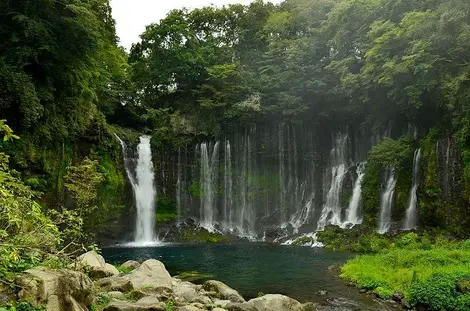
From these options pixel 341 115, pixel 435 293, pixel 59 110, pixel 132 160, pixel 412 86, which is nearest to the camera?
pixel 435 293

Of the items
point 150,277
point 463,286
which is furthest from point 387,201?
point 150,277

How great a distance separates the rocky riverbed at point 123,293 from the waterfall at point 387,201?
19213 mm

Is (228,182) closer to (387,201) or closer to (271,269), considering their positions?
(387,201)

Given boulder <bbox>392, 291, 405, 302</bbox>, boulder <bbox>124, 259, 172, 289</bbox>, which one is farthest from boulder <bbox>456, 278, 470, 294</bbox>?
boulder <bbox>124, 259, 172, 289</bbox>

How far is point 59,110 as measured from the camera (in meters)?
23.8

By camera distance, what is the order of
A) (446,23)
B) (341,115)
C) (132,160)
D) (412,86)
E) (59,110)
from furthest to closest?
(341,115) < (132,160) < (412,86) < (59,110) < (446,23)

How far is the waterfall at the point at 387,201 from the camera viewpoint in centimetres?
2719

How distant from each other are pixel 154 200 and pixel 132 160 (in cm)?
400

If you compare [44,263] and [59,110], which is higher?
[59,110]

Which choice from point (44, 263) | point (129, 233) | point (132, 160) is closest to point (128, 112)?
point (132, 160)

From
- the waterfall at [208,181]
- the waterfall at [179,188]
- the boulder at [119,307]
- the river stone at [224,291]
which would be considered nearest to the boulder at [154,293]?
the boulder at [119,307]

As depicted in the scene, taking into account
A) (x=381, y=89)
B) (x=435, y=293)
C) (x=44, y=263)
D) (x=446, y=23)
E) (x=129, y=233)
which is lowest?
(x=129, y=233)

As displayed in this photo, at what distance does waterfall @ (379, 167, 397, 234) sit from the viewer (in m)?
27.2

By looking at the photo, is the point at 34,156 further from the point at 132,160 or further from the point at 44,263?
the point at 44,263
